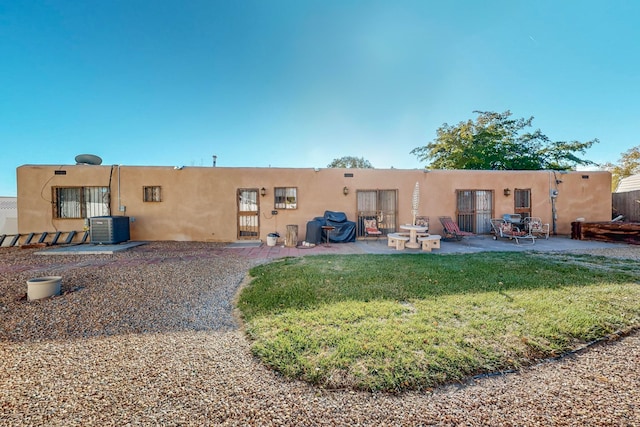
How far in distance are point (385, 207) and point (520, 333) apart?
737 centimetres

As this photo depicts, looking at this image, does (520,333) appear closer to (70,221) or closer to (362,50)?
(362,50)

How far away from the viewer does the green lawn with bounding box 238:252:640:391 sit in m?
1.95

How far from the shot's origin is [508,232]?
8.55 metres

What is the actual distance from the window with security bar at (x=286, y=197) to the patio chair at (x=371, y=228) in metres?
2.81

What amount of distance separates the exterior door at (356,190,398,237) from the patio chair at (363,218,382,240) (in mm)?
166

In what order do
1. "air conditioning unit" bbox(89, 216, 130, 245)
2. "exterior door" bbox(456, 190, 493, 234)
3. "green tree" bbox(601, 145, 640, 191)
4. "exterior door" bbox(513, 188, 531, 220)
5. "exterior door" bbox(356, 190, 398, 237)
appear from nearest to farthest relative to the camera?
1. "air conditioning unit" bbox(89, 216, 130, 245)
2. "exterior door" bbox(356, 190, 398, 237)
3. "exterior door" bbox(456, 190, 493, 234)
4. "exterior door" bbox(513, 188, 531, 220)
5. "green tree" bbox(601, 145, 640, 191)

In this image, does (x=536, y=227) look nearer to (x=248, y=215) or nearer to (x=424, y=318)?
(x=424, y=318)

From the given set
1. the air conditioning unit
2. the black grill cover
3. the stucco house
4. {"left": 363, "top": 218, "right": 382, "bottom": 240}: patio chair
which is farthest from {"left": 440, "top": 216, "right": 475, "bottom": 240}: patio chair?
the stucco house

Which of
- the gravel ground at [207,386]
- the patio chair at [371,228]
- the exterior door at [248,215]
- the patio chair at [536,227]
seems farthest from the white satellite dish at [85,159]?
the patio chair at [536,227]

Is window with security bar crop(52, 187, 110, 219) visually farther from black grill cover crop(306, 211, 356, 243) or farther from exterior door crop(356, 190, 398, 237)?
exterior door crop(356, 190, 398, 237)

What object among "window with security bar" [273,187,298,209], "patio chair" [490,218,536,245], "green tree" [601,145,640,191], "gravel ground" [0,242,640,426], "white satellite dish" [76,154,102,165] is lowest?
"gravel ground" [0,242,640,426]

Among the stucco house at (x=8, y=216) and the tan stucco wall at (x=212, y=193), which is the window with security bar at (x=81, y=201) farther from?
the stucco house at (x=8, y=216)

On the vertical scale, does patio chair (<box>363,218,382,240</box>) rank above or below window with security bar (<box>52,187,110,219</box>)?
below

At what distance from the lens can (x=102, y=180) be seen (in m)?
8.82
